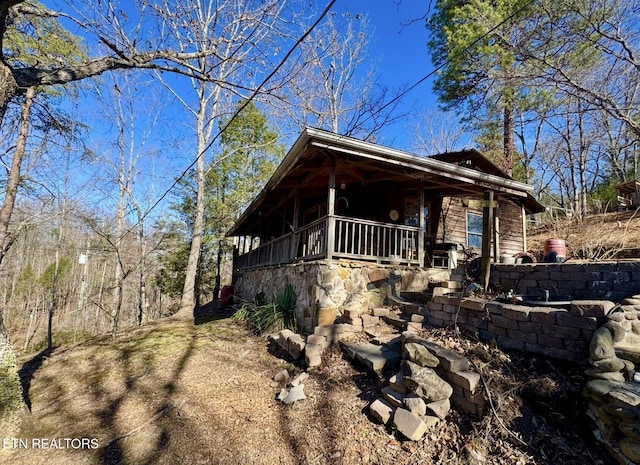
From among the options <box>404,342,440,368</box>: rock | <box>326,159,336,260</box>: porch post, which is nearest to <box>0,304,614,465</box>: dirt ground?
<box>404,342,440,368</box>: rock

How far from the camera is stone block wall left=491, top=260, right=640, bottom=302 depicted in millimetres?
3914

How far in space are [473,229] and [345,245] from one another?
301 inches

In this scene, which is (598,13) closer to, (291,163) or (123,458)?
(291,163)

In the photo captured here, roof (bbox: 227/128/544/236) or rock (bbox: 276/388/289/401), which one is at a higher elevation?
roof (bbox: 227/128/544/236)

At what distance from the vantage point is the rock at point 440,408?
2775 millimetres

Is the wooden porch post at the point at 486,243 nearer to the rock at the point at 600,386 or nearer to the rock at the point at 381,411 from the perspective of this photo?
the rock at the point at 600,386

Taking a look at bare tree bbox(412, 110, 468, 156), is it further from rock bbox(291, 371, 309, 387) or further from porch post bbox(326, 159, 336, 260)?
rock bbox(291, 371, 309, 387)

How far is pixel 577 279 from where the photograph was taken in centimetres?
438

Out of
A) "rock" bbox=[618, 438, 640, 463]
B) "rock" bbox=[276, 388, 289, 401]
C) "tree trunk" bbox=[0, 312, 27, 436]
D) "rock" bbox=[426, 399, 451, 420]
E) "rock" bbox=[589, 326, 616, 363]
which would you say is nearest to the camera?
"rock" bbox=[618, 438, 640, 463]

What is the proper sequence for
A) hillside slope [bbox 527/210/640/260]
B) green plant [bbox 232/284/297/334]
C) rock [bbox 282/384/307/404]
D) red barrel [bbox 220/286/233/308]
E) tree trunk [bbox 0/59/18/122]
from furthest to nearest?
red barrel [bbox 220/286/233/308], hillside slope [bbox 527/210/640/260], green plant [bbox 232/284/297/334], rock [bbox 282/384/307/404], tree trunk [bbox 0/59/18/122]

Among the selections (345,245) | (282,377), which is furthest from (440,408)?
(345,245)

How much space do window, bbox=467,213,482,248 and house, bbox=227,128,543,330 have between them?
1.5 inches

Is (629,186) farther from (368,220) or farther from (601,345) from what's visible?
(601,345)

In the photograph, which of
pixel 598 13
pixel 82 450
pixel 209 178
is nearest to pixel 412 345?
pixel 82 450
